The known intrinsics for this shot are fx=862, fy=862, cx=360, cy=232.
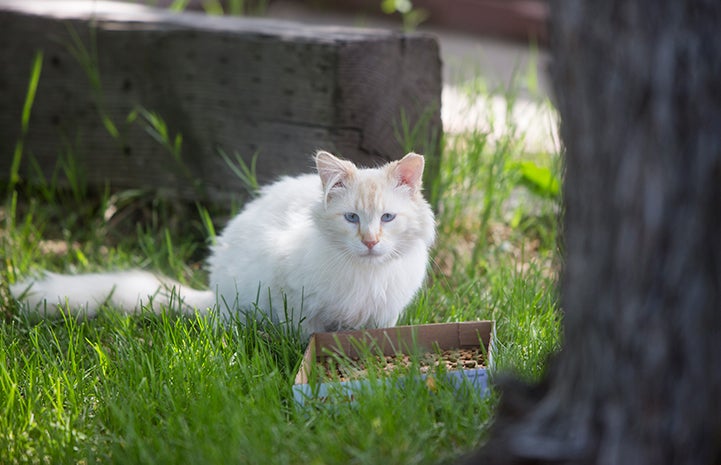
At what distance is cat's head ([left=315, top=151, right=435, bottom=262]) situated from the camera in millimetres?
2693

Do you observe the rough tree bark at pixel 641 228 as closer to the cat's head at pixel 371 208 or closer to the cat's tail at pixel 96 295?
the cat's head at pixel 371 208

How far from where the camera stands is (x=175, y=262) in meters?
3.72

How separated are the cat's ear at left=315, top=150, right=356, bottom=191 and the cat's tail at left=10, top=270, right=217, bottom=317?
73cm

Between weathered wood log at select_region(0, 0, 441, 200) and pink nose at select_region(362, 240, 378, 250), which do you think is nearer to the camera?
pink nose at select_region(362, 240, 378, 250)

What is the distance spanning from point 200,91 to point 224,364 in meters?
1.89

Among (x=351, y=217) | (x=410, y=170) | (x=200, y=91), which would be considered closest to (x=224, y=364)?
(x=351, y=217)

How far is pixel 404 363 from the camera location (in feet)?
8.57

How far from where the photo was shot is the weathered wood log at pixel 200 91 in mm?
3730

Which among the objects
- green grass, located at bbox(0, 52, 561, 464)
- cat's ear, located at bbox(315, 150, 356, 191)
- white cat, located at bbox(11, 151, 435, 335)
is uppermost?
cat's ear, located at bbox(315, 150, 356, 191)

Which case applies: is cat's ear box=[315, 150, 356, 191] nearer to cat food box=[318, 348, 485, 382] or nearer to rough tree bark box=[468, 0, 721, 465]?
cat food box=[318, 348, 485, 382]

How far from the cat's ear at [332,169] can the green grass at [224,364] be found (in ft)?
1.72

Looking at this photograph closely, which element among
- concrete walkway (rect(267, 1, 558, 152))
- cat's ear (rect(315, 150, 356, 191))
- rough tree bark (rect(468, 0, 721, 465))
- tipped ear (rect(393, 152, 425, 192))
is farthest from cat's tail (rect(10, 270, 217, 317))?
concrete walkway (rect(267, 1, 558, 152))

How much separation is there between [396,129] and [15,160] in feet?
6.45

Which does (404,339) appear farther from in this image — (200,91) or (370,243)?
(200,91)
